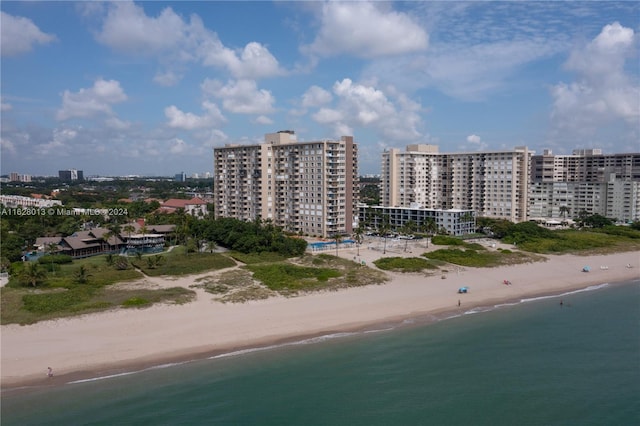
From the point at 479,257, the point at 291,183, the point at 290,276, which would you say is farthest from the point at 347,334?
the point at 291,183

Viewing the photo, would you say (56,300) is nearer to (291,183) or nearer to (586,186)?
(291,183)

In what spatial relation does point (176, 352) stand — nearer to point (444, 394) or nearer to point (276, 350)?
point (276, 350)

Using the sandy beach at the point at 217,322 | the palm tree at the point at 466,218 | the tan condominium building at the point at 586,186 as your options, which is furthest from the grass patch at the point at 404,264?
the tan condominium building at the point at 586,186

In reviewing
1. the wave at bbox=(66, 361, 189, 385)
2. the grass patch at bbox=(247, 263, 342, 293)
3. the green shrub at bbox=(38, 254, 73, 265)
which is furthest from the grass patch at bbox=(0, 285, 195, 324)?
the green shrub at bbox=(38, 254, 73, 265)

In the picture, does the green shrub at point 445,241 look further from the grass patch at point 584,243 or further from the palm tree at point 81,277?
the palm tree at point 81,277

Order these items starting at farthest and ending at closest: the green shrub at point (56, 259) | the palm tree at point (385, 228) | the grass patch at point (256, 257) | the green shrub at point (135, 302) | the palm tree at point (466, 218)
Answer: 1. the palm tree at point (466, 218)
2. the palm tree at point (385, 228)
3. the grass patch at point (256, 257)
4. the green shrub at point (56, 259)
5. the green shrub at point (135, 302)

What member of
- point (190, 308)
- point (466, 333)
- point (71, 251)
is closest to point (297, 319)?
point (190, 308)

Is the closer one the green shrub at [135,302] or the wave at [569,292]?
the green shrub at [135,302]
